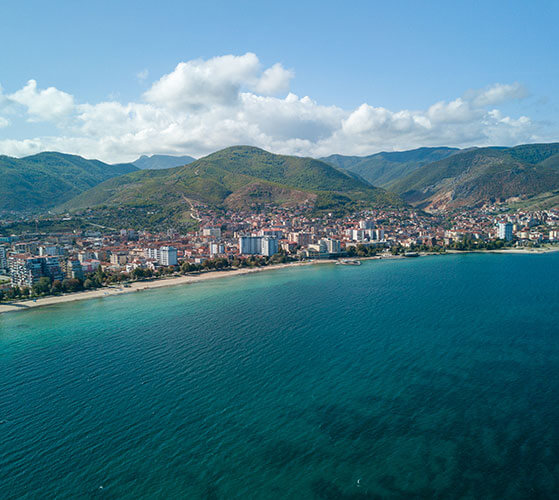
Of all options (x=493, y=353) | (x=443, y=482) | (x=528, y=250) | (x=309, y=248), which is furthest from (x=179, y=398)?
(x=528, y=250)

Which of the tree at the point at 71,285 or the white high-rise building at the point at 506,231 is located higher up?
the white high-rise building at the point at 506,231

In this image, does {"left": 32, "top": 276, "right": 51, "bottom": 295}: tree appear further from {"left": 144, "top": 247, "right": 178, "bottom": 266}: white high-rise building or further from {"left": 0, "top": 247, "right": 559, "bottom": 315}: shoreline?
{"left": 144, "top": 247, "right": 178, "bottom": 266}: white high-rise building

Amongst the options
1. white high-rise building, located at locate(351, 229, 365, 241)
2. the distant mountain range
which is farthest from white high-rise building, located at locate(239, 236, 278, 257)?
the distant mountain range

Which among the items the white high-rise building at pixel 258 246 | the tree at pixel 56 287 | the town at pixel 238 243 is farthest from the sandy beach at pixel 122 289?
the white high-rise building at pixel 258 246

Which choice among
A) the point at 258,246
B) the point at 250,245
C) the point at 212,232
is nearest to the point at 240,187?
the point at 212,232

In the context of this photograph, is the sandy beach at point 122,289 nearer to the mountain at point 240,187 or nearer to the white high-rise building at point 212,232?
the white high-rise building at point 212,232

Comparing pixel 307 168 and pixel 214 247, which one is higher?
pixel 307 168

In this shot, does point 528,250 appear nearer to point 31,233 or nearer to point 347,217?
point 347,217
